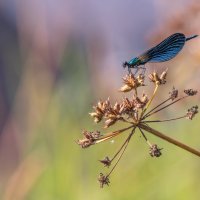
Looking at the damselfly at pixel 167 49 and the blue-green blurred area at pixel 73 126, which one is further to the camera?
the blue-green blurred area at pixel 73 126

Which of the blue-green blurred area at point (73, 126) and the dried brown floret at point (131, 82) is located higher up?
the blue-green blurred area at point (73, 126)

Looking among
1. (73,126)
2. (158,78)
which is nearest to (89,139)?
(158,78)

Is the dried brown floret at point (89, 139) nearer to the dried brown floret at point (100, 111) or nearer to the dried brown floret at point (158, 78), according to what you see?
the dried brown floret at point (100, 111)

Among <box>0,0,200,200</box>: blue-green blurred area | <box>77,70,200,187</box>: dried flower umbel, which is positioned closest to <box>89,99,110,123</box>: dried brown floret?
<box>77,70,200,187</box>: dried flower umbel

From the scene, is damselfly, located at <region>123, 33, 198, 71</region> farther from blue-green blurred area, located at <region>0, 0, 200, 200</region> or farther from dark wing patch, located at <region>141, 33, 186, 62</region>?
blue-green blurred area, located at <region>0, 0, 200, 200</region>

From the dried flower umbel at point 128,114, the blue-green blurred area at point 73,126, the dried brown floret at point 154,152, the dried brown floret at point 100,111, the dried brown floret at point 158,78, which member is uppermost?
the blue-green blurred area at point 73,126

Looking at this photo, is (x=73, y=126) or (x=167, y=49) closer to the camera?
(x=167, y=49)

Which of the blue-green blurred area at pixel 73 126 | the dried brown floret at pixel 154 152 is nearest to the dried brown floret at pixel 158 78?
the dried brown floret at pixel 154 152

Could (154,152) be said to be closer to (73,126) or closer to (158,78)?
(158,78)
